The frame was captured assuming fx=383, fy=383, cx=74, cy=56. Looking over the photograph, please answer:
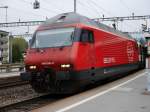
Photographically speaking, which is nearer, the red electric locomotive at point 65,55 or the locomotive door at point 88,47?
the red electric locomotive at point 65,55

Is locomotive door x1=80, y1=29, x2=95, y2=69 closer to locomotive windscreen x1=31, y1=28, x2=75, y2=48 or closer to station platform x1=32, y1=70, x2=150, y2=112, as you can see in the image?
locomotive windscreen x1=31, y1=28, x2=75, y2=48

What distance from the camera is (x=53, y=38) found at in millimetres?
15867

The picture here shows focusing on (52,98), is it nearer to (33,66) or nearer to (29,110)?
(33,66)

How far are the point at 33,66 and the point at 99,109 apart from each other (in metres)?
4.83

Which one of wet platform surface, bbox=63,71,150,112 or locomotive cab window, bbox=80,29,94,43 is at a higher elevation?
locomotive cab window, bbox=80,29,94,43

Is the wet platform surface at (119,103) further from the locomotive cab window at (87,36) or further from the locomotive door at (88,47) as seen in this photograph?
the locomotive cab window at (87,36)

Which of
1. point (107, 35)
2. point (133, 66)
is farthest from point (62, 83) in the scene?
point (133, 66)

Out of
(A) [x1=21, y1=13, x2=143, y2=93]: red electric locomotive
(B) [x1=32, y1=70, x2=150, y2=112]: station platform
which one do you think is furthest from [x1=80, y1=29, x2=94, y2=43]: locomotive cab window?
(B) [x1=32, y1=70, x2=150, y2=112]: station platform

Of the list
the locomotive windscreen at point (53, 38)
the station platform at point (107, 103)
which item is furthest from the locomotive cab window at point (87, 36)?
the station platform at point (107, 103)

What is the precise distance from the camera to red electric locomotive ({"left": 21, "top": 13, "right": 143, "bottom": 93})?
1481 centimetres

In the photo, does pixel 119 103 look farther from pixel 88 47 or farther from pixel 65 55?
pixel 88 47

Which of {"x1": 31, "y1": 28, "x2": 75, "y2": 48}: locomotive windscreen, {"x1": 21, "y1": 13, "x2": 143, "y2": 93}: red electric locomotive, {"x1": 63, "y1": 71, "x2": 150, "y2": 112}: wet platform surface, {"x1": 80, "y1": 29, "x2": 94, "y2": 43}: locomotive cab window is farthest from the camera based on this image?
{"x1": 80, "y1": 29, "x2": 94, "y2": 43}: locomotive cab window

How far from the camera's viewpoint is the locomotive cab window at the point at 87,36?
15.8 metres

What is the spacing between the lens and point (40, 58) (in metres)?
15.5
